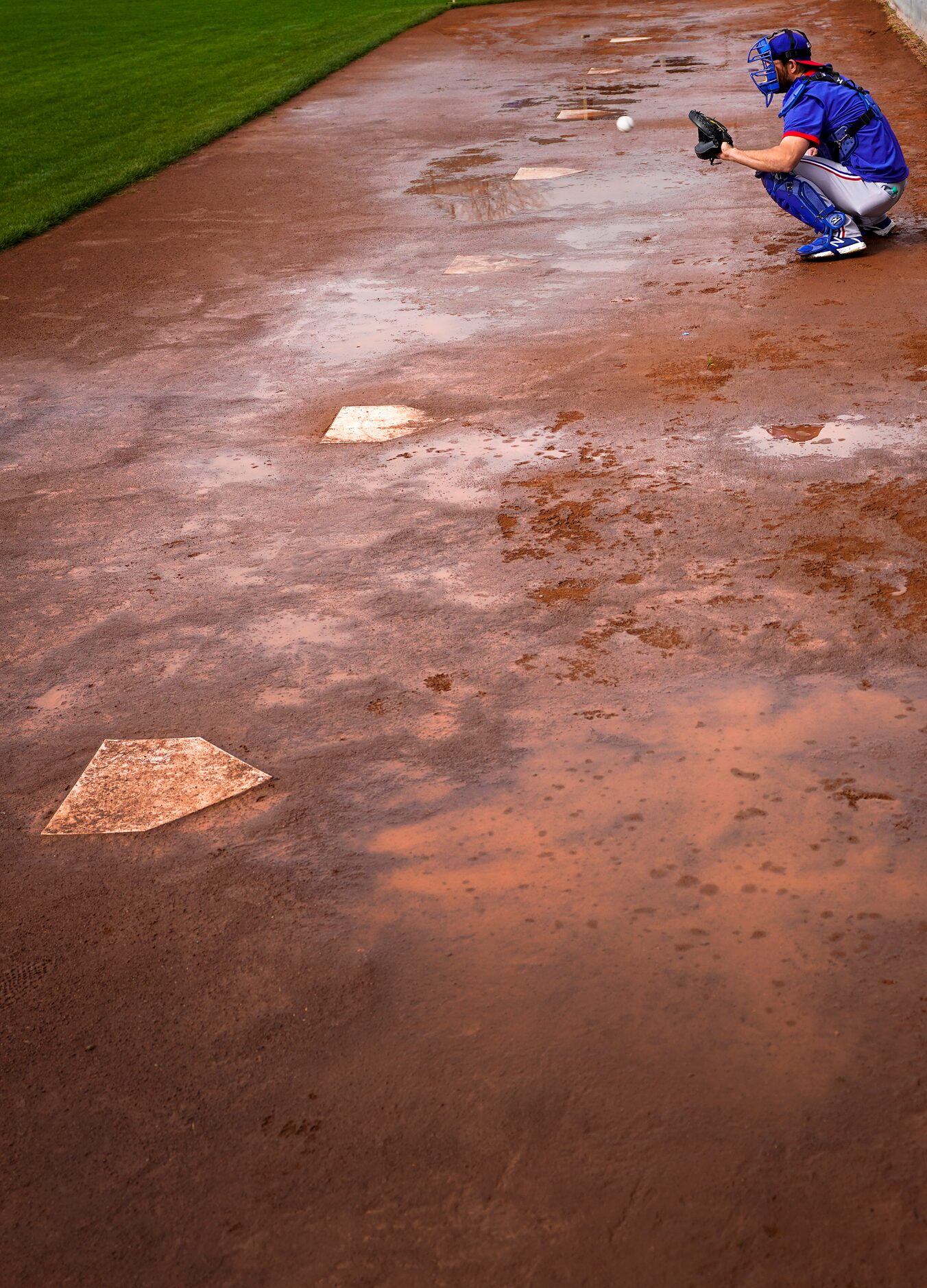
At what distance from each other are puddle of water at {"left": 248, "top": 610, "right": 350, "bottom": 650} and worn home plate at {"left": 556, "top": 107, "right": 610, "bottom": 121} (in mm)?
9922

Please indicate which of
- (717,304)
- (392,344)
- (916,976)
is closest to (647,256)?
(717,304)

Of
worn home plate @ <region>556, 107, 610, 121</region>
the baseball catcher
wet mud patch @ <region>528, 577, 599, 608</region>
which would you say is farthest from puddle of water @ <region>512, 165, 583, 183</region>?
wet mud patch @ <region>528, 577, 599, 608</region>

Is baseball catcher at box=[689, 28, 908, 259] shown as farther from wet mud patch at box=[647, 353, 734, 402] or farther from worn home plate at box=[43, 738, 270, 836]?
worn home plate at box=[43, 738, 270, 836]

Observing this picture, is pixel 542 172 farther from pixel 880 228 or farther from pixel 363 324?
pixel 363 324

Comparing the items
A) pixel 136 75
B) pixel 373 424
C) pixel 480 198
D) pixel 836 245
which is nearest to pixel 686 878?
pixel 373 424

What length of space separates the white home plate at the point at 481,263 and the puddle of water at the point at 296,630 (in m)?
4.36

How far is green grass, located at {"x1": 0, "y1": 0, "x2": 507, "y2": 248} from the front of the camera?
37.1ft

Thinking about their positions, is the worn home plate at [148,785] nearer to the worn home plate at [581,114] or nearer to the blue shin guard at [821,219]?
the blue shin guard at [821,219]

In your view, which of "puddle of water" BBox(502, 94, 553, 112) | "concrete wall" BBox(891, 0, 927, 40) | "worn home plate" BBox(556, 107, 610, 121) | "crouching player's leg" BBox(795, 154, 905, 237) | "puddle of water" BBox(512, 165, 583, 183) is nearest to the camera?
"crouching player's leg" BBox(795, 154, 905, 237)

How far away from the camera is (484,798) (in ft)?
10.1

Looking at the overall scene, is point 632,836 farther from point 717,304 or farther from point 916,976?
point 717,304

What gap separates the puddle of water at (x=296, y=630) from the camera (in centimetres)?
385

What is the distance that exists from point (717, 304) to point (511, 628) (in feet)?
11.8

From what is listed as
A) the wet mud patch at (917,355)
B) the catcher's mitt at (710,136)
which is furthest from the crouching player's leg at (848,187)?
the wet mud patch at (917,355)
